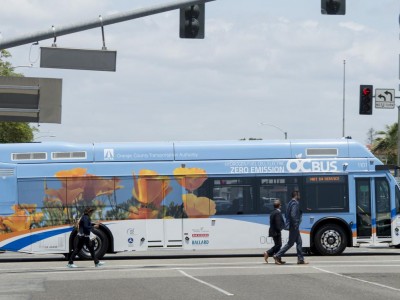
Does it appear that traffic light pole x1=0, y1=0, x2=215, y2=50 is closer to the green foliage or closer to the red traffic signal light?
the red traffic signal light

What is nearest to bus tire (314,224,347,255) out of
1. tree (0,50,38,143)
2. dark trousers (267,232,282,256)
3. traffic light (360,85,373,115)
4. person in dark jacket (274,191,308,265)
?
dark trousers (267,232,282,256)

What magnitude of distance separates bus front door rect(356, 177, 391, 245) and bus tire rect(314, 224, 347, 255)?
0.47 metres

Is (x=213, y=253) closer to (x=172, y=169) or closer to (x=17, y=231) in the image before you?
(x=172, y=169)

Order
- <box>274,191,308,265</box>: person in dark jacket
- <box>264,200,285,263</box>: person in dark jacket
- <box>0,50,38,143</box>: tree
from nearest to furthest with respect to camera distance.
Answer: <box>274,191,308,265</box>: person in dark jacket, <box>264,200,285,263</box>: person in dark jacket, <box>0,50,38,143</box>: tree

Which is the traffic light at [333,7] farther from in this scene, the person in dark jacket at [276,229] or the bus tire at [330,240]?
the bus tire at [330,240]

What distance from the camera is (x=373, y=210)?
85.8 ft

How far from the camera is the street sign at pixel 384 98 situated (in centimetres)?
3791

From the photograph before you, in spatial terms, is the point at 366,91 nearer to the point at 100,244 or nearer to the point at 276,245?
the point at 276,245

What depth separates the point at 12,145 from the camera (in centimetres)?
2580

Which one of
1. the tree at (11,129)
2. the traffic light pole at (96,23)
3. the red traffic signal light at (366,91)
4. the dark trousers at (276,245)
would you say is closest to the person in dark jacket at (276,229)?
the dark trousers at (276,245)

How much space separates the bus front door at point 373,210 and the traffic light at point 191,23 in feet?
35.0

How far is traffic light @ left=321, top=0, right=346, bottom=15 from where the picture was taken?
→ 17.0 metres

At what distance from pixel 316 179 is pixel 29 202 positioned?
25.7 ft

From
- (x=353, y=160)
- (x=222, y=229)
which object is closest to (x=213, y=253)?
(x=222, y=229)
